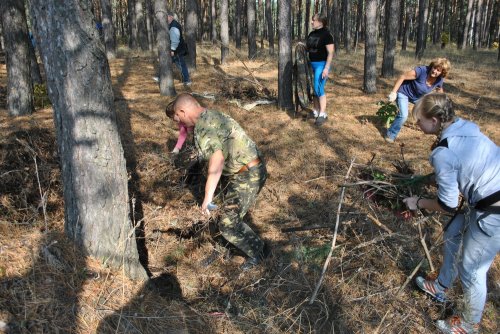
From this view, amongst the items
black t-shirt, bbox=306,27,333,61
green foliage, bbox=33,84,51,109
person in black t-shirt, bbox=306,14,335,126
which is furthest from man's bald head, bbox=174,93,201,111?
green foliage, bbox=33,84,51,109

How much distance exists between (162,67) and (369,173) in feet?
18.7

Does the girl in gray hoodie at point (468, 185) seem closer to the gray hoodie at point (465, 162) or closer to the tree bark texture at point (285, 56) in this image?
the gray hoodie at point (465, 162)

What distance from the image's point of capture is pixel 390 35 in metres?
10.5

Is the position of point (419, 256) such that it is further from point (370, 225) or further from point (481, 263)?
point (481, 263)

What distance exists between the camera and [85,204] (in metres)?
2.90

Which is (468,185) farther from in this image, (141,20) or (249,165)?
(141,20)

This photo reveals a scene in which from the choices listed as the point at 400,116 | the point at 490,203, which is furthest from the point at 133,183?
the point at 400,116

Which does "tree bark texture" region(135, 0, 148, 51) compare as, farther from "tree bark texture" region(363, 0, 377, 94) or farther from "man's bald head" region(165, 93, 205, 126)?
"man's bald head" region(165, 93, 205, 126)

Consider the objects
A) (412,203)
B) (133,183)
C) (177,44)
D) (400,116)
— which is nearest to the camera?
(412,203)

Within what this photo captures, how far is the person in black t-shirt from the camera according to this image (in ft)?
21.4

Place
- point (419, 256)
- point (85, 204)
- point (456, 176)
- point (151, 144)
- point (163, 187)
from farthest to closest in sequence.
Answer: point (151, 144)
point (163, 187)
point (419, 256)
point (85, 204)
point (456, 176)

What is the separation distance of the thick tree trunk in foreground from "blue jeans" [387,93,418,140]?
462 centimetres

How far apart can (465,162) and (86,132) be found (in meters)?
2.61

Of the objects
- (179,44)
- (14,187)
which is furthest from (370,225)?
(179,44)
